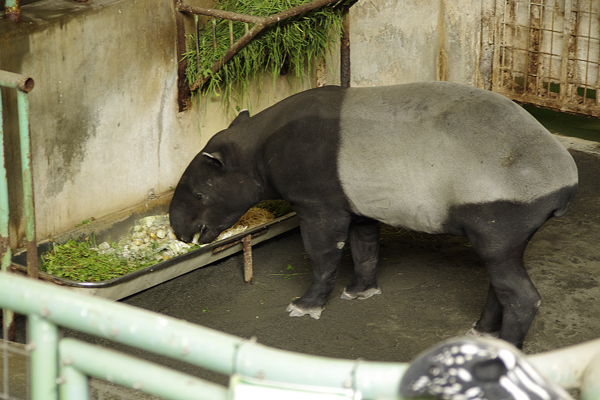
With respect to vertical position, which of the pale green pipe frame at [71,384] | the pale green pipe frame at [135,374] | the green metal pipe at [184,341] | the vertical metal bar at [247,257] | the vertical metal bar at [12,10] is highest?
the vertical metal bar at [12,10]

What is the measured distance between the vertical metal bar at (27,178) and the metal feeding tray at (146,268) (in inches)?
8.2

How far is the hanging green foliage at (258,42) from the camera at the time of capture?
18.2ft

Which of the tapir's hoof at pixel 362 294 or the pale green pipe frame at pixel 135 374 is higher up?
the pale green pipe frame at pixel 135 374

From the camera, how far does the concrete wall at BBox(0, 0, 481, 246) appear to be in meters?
4.83

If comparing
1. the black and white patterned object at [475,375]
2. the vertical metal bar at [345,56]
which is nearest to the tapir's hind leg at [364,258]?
the vertical metal bar at [345,56]

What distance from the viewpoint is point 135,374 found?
63.4 inches

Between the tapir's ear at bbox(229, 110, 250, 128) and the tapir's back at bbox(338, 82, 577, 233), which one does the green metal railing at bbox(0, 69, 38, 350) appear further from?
the tapir's back at bbox(338, 82, 577, 233)

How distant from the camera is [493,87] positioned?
27.0 feet

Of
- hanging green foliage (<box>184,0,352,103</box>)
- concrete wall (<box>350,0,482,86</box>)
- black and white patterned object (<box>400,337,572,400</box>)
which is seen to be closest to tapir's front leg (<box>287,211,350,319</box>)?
hanging green foliage (<box>184,0,352,103</box>)

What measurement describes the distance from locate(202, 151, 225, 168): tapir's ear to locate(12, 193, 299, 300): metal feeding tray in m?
0.54

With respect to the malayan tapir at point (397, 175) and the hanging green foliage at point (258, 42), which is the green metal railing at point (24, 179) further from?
the hanging green foliage at point (258, 42)

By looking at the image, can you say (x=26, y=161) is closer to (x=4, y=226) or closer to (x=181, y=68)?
(x=4, y=226)

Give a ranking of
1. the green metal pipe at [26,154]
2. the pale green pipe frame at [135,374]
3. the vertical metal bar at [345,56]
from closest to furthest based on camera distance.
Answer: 1. the pale green pipe frame at [135,374]
2. the green metal pipe at [26,154]
3. the vertical metal bar at [345,56]

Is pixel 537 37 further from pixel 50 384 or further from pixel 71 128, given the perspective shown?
pixel 50 384
